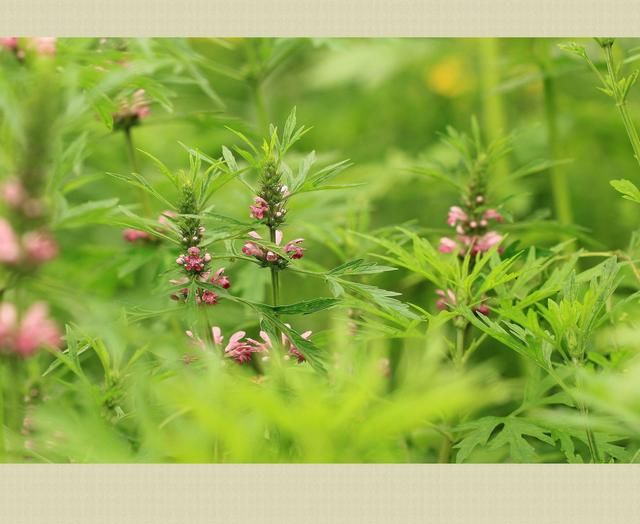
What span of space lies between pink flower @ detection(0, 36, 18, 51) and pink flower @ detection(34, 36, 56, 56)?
0.09 m

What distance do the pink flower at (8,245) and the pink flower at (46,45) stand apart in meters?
0.44

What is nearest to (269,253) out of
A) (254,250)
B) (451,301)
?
(254,250)

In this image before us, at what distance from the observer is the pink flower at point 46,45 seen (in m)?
1.14

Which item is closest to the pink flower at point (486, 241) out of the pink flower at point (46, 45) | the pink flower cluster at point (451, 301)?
the pink flower cluster at point (451, 301)

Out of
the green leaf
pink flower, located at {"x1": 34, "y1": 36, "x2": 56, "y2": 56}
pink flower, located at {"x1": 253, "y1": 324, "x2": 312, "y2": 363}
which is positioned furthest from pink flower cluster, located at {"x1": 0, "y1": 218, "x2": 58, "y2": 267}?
A: the green leaf

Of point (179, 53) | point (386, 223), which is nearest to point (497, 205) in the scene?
point (179, 53)

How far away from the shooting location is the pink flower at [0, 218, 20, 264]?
30.2 inches

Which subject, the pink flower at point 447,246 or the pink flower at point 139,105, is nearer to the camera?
the pink flower at point 447,246

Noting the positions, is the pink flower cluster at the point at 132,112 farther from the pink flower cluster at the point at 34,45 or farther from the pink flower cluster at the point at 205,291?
the pink flower cluster at the point at 205,291

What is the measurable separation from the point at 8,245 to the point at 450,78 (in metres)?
2.67

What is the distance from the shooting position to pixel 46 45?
1.16 metres

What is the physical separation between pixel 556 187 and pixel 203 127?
2.34 feet

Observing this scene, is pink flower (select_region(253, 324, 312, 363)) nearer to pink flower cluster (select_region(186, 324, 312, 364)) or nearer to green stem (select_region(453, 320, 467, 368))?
pink flower cluster (select_region(186, 324, 312, 364))

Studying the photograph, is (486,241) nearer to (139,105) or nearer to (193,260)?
(193,260)
